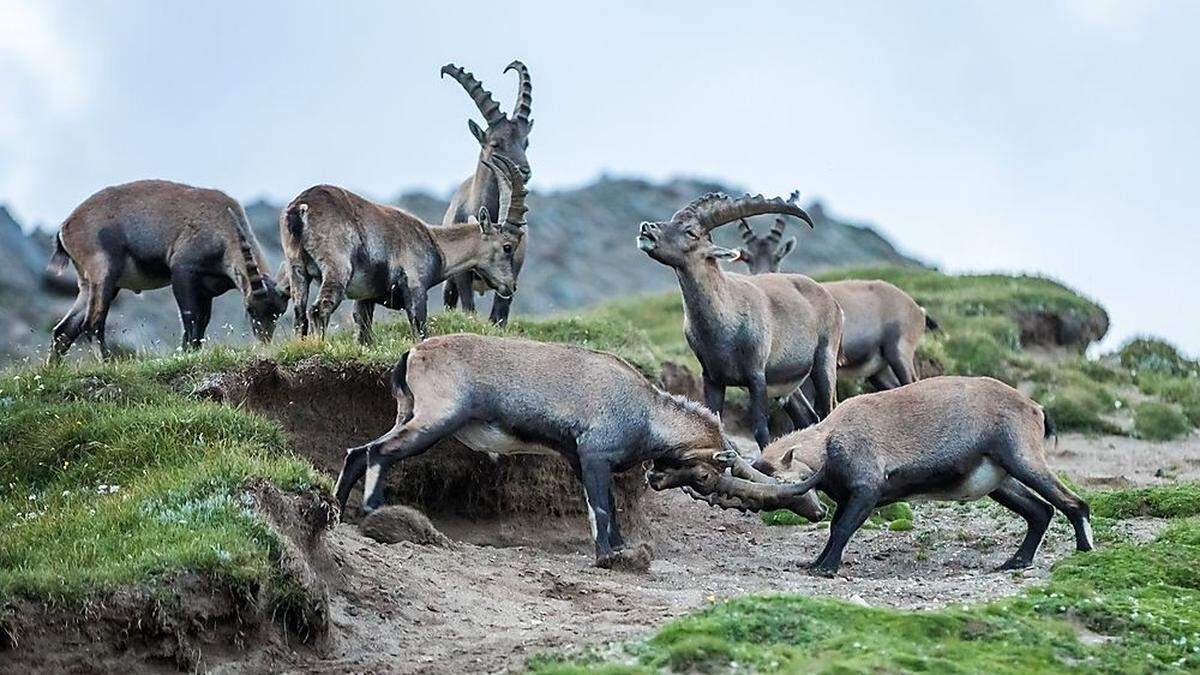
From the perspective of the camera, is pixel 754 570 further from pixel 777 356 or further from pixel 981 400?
pixel 777 356

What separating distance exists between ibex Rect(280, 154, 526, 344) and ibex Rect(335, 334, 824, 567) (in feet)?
8.51

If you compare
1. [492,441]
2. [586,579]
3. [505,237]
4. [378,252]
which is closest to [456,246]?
[505,237]

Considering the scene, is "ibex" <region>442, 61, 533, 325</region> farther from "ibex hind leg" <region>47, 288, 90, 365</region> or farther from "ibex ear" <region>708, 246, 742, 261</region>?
"ibex hind leg" <region>47, 288, 90, 365</region>

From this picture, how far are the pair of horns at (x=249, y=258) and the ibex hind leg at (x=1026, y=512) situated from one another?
793cm

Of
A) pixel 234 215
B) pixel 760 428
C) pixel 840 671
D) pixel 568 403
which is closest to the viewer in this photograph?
pixel 840 671

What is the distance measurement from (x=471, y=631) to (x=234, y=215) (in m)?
7.83

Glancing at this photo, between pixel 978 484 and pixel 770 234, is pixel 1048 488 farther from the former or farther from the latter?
pixel 770 234

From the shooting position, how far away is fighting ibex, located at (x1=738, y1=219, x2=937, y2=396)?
66.8 ft

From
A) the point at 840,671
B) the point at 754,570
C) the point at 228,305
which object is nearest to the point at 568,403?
the point at 754,570

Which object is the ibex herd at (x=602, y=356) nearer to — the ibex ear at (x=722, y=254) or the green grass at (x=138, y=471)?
the ibex ear at (x=722, y=254)

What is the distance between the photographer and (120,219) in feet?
55.4

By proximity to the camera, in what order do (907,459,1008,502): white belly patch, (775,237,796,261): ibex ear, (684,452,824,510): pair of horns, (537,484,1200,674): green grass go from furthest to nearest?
1. (775,237,796,261): ibex ear
2. (907,459,1008,502): white belly patch
3. (684,452,824,510): pair of horns
4. (537,484,1200,674): green grass

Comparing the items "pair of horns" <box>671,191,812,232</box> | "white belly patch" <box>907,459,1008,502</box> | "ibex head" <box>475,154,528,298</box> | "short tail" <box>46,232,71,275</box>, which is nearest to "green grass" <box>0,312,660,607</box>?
"ibex head" <box>475,154,528,298</box>

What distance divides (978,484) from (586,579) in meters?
3.72
